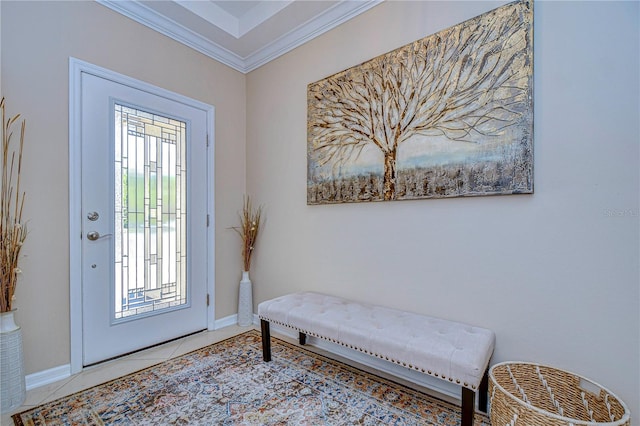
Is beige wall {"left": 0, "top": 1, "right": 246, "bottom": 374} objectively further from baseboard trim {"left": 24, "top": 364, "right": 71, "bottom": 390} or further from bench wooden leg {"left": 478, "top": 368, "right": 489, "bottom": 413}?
bench wooden leg {"left": 478, "top": 368, "right": 489, "bottom": 413}

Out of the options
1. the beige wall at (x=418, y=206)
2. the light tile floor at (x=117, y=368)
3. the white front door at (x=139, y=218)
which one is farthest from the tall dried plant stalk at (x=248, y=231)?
the light tile floor at (x=117, y=368)

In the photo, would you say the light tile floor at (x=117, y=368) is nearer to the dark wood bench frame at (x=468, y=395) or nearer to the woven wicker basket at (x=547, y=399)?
the dark wood bench frame at (x=468, y=395)

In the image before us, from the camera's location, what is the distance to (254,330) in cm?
291

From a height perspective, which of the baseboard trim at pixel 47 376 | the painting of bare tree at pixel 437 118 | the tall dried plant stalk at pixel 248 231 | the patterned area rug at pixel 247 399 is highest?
the painting of bare tree at pixel 437 118

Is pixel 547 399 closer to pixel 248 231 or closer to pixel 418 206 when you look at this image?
pixel 418 206

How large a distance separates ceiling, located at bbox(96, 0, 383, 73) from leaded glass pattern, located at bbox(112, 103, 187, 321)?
78 cm

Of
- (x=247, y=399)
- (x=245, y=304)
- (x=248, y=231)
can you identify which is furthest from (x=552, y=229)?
(x=245, y=304)

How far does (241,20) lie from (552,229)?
2.95 metres

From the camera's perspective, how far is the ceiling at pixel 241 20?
7.65ft

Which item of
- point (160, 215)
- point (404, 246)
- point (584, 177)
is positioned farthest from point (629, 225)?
point (160, 215)

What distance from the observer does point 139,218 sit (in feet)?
7.89

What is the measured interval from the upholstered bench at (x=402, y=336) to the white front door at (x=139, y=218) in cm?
99

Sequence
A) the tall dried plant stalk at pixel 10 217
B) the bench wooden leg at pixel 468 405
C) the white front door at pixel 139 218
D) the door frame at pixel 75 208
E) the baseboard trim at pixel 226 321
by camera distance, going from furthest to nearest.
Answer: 1. the baseboard trim at pixel 226 321
2. the white front door at pixel 139 218
3. the door frame at pixel 75 208
4. the tall dried plant stalk at pixel 10 217
5. the bench wooden leg at pixel 468 405

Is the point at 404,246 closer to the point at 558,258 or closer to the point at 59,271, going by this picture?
the point at 558,258
